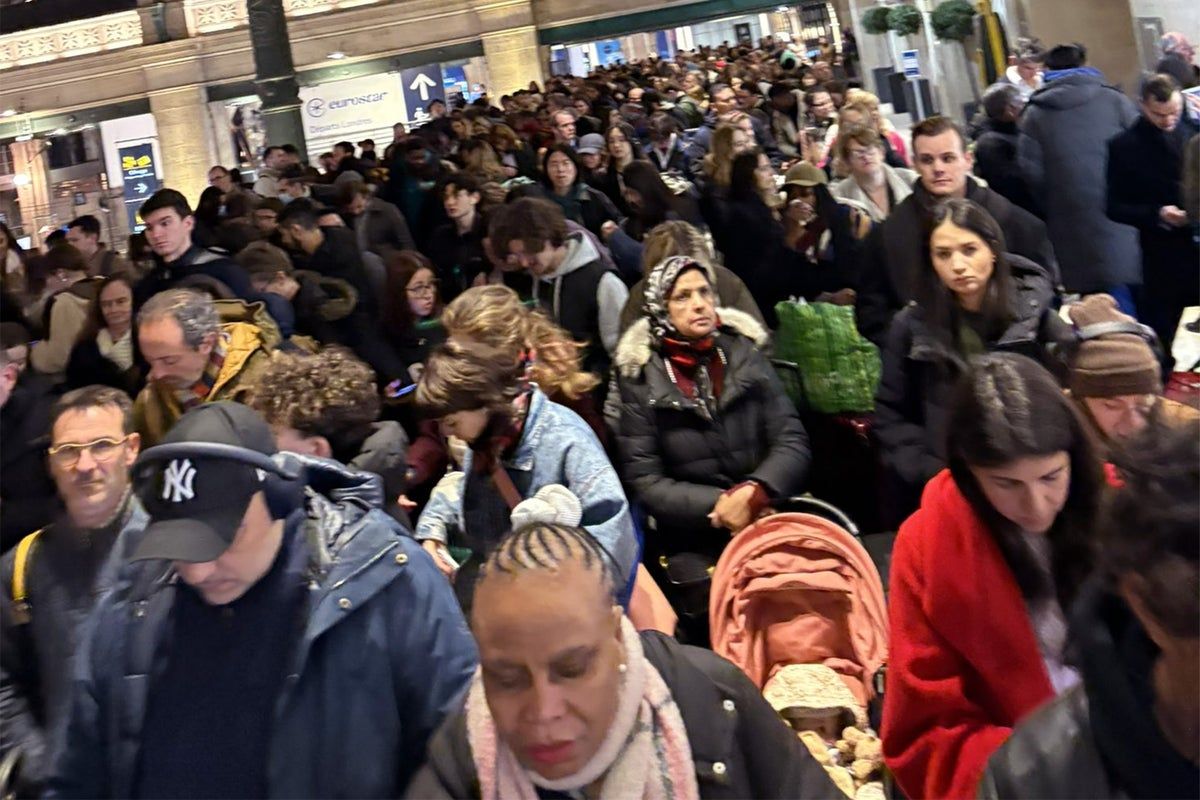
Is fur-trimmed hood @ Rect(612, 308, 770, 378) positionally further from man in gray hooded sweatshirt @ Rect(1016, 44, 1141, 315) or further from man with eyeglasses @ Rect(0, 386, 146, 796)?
man in gray hooded sweatshirt @ Rect(1016, 44, 1141, 315)

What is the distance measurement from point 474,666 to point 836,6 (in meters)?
27.0

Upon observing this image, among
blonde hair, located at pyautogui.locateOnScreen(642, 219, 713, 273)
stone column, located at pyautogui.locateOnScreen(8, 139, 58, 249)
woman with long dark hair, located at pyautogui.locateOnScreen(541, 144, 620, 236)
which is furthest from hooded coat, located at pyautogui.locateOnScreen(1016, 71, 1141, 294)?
stone column, located at pyautogui.locateOnScreen(8, 139, 58, 249)

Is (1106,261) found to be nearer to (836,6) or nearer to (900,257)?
(900,257)

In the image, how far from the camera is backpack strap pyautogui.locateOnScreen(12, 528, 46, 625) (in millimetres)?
2977

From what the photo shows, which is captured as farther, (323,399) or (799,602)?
(799,602)

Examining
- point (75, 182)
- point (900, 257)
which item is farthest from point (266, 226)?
point (75, 182)

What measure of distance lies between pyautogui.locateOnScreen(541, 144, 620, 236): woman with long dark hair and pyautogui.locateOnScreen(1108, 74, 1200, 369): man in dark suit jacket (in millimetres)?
2936

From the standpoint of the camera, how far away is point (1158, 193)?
552cm

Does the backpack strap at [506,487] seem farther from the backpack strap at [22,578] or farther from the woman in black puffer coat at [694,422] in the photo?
the backpack strap at [22,578]

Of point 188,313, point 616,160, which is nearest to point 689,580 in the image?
point 188,313

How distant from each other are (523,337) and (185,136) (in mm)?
25657

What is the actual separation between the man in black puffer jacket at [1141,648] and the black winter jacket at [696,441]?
241cm

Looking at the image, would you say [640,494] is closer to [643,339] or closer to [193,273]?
[643,339]

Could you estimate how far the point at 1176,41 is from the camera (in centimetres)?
812
